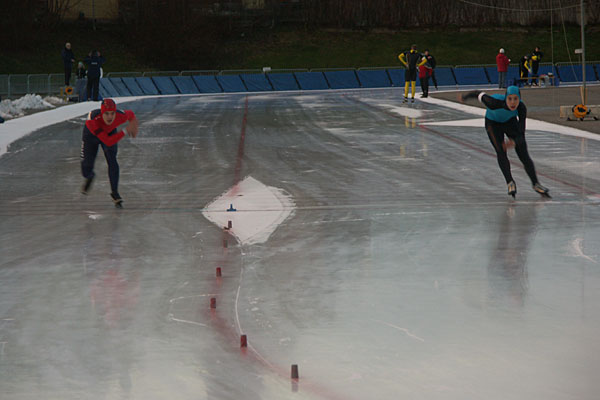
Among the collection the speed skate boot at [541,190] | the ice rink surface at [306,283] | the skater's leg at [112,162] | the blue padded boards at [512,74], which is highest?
the blue padded boards at [512,74]

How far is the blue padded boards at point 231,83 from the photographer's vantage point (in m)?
46.2

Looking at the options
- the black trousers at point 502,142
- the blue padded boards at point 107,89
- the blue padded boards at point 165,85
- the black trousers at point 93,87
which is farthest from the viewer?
the blue padded boards at point 165,85

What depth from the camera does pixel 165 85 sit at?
44.9 metres

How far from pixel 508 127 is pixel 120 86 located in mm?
33239

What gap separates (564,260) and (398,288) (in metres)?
1.76

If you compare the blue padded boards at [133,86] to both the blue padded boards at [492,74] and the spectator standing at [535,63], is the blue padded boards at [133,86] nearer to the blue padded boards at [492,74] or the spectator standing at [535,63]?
the spectator standing at [535,63]

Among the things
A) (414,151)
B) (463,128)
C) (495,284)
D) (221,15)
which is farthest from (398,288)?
(221,15)

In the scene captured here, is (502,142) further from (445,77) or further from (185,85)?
(445,77)

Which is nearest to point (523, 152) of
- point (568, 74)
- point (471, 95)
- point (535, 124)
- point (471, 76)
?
point (471, 95)

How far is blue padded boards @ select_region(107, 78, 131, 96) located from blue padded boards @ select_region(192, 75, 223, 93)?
4.41m

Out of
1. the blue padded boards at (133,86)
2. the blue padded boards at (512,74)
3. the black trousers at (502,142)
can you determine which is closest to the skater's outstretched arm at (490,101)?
the black trousers at (502,142)

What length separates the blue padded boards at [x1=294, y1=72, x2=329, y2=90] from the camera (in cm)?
4809

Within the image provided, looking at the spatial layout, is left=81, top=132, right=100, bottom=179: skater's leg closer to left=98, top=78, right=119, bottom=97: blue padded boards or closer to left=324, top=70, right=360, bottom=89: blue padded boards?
left=98, top=78, right=119, bottom=97: blue padded boards

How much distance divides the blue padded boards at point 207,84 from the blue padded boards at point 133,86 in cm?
345
